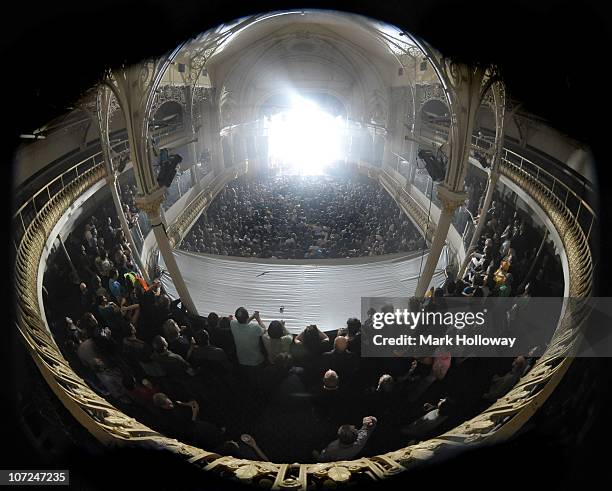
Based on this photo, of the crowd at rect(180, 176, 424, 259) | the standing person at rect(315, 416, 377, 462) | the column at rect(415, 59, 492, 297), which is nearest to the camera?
the column at rect(415, 59, 492, 297)

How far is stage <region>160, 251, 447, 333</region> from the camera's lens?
160 centimetres

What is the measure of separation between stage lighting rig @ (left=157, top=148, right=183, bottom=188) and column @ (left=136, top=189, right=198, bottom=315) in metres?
0.03

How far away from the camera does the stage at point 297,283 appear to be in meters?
1.60

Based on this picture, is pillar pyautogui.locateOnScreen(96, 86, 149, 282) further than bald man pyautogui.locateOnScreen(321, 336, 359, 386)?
No

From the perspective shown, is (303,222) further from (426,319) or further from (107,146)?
(107,146)

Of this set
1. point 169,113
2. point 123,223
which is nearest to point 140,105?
point 169,113

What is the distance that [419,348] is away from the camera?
1.68m

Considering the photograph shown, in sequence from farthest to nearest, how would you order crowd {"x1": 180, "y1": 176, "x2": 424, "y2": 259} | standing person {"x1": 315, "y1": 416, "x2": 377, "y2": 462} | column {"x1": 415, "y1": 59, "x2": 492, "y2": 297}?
standing person {"x1": 315, "y1": 416, "x2": 377, "y2": 462} < crowd {"x1": 180, "y1": 176, "x2": 424, "y2": 259} < column {"x1": 415, "y1": 59, "x2": 492, "y2": 297}

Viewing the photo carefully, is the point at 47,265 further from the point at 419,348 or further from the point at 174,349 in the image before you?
the point at 419,348

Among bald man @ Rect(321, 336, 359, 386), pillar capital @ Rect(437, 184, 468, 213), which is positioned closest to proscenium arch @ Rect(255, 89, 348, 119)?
pillar capital @ Rect(437, 184, 468, 213)

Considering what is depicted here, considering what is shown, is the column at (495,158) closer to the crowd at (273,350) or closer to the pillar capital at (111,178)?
the crowd at (273,350)

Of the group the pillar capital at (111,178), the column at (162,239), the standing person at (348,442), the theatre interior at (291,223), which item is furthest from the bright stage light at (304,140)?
the standing person at (348,442)

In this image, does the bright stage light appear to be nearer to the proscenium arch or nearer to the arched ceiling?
the proscenium arch

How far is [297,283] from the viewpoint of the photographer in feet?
5.26
